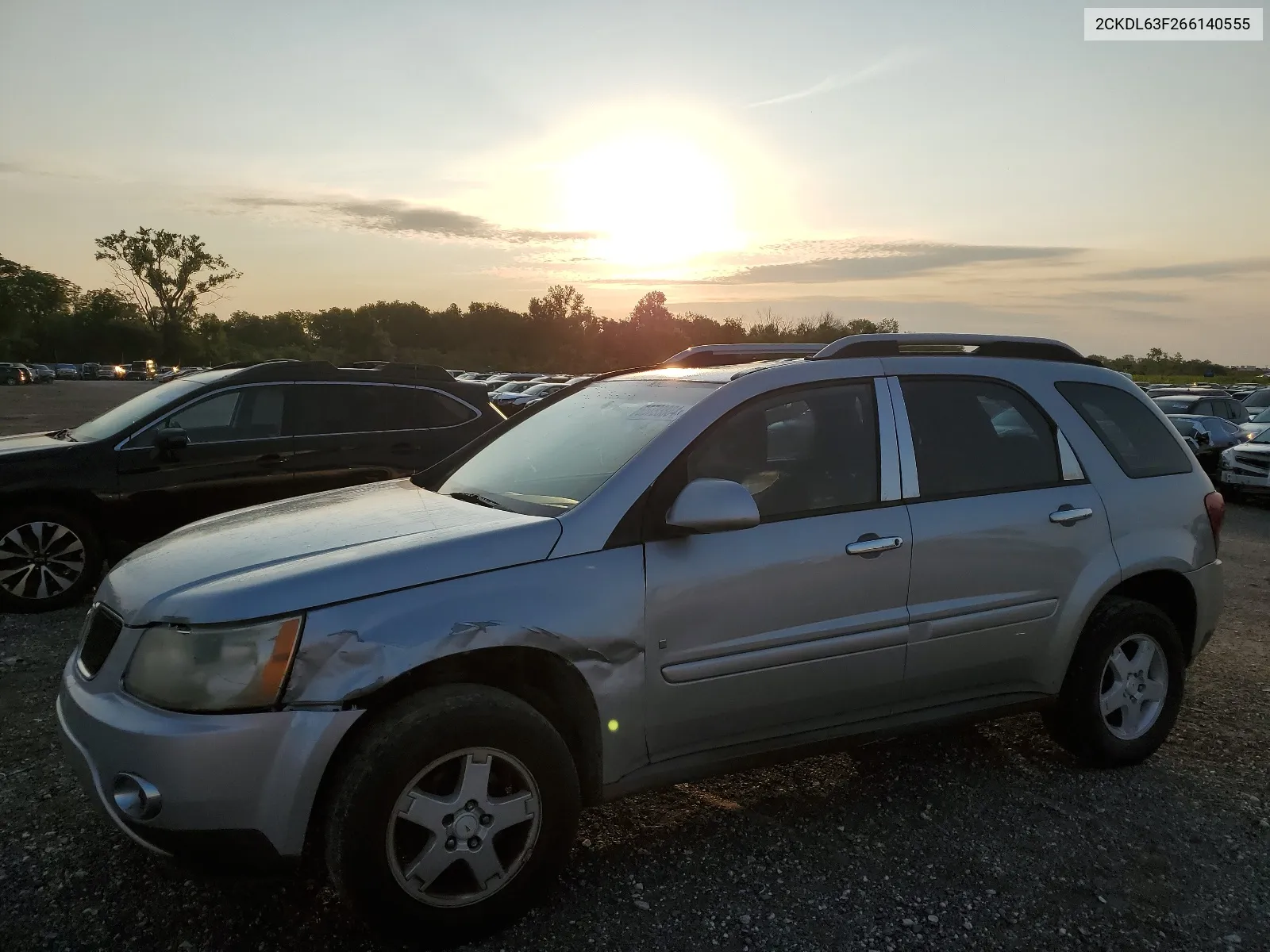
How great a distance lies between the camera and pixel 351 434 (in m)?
7.39

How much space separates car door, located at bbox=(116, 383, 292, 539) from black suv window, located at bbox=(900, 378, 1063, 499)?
501 cm

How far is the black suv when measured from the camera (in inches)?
252

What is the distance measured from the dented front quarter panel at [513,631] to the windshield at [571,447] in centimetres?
32

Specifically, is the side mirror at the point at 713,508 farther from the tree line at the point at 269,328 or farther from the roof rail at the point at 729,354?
the tree line at the point at 269,328

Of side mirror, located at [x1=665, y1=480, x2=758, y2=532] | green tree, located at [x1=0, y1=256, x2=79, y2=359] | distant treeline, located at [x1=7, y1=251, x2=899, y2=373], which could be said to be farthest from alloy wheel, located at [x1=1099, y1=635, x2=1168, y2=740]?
green tree, located at [x1=0, y1=256, x2=79, y2=359]

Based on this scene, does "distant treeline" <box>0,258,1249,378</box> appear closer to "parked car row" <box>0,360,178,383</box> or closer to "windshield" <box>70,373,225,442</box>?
"parked car row" <box>0,360,178,383</box>

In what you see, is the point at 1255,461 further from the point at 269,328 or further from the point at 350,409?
the point at 269,328

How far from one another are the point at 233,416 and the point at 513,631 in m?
5.13

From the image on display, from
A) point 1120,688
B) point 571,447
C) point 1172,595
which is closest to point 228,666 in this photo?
point 571,447

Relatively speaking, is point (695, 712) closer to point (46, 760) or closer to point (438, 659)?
point (438, 659)

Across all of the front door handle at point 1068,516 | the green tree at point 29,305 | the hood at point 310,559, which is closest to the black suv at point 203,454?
the hood at point 310,559

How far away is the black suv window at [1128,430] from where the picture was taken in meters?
4.14

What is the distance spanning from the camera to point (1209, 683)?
527cm

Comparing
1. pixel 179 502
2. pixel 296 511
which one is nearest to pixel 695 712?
pixel 296 511
